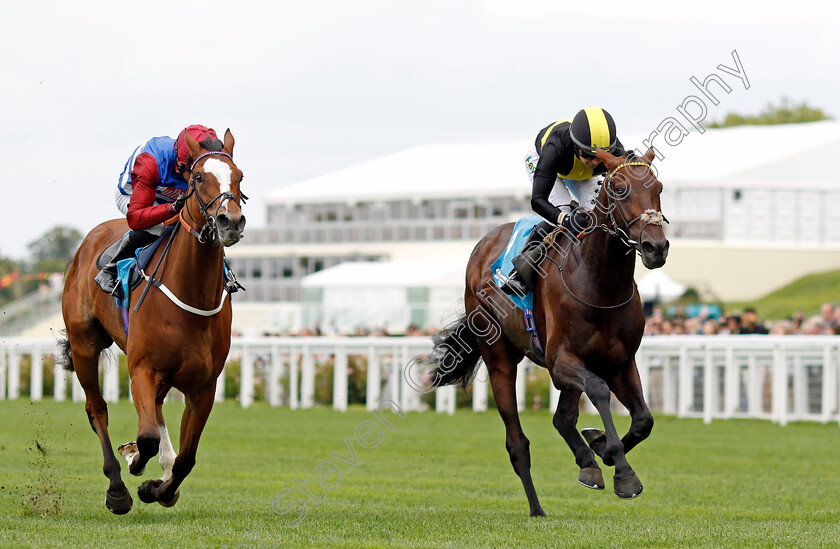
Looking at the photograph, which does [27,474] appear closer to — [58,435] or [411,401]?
[58,435]

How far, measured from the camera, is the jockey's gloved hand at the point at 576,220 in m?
6.90

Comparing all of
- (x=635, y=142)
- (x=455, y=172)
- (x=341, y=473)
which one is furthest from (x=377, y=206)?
(x=341, y=473)

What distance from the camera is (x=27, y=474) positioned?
9.20 meters

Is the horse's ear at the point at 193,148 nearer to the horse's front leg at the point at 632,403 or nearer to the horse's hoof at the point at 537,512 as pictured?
the horse's front leg at the point at 632,403

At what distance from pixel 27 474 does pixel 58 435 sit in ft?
14.3

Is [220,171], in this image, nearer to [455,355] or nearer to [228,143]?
[228,143]

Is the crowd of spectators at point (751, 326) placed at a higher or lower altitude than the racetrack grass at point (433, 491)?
higher

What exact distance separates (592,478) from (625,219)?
1394 mm

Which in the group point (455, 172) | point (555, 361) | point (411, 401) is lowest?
point (411, 401)

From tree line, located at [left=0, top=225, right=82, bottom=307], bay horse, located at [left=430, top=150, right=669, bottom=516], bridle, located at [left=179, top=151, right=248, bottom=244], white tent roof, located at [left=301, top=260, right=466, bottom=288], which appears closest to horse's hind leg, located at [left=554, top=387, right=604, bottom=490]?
bay horse, located at [left=430, top=150, right=669, bottom=516]

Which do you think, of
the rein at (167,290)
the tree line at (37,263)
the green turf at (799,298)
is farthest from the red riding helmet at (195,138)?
the tree line at (37,263)

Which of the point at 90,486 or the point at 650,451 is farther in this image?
the point at 650,451

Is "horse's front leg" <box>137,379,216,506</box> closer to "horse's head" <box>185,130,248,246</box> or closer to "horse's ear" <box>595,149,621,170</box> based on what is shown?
"horse's head" <box>185,130,248,246</box>

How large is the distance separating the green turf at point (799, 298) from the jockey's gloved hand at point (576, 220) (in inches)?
966
